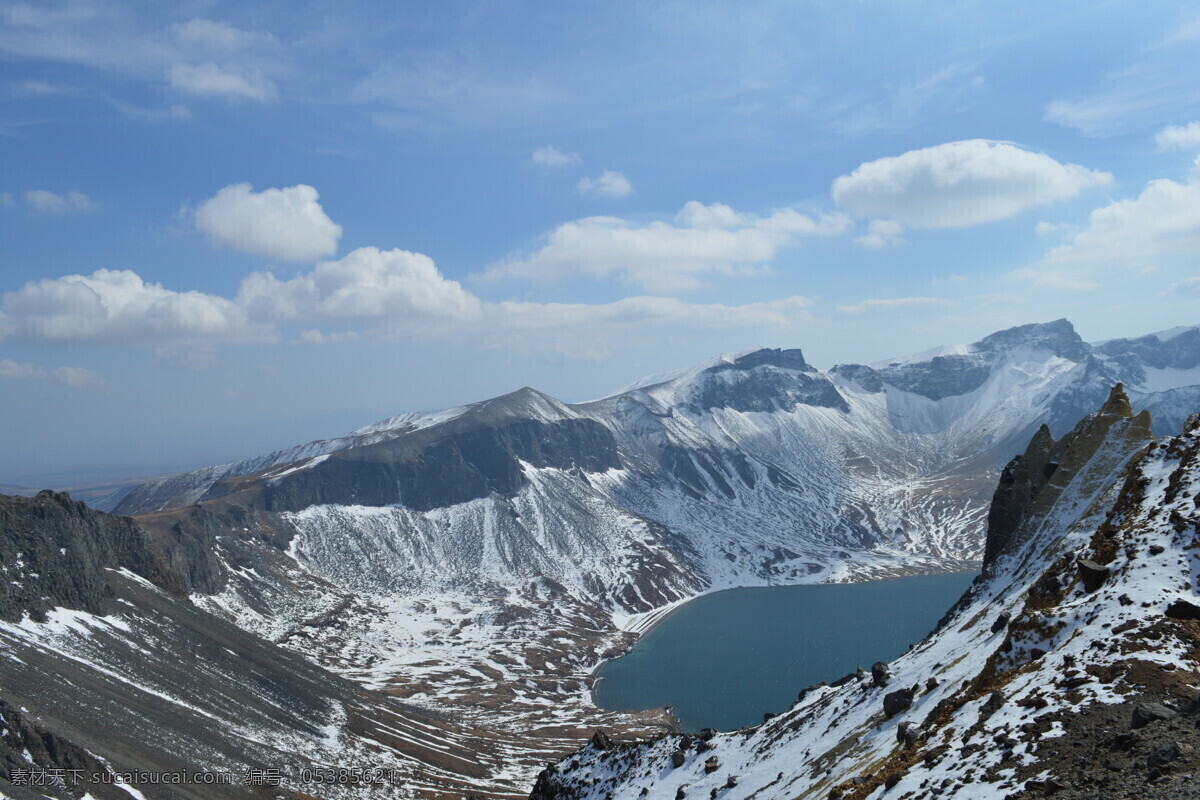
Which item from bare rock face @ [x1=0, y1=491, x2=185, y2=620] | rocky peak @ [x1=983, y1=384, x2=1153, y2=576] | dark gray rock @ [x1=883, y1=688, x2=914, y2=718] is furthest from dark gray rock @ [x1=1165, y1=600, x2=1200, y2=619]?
bare rock face @ [x1=0, y1=491, x2=185, y2=620]

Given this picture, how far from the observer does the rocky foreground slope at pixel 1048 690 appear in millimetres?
23125

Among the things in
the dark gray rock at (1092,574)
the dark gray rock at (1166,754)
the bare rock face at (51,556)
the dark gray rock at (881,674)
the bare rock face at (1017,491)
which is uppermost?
the bare rock face at (51,556)

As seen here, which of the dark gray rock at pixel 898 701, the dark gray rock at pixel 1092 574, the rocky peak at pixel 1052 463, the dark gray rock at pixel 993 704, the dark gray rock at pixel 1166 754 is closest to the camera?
the dark gray rock at pixel 1166 754

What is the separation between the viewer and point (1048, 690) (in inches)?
1051

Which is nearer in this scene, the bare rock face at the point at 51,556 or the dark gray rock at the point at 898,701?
the dark gray rock at the point at 898,701

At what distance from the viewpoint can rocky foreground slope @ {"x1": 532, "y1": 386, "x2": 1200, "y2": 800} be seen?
23.1 meters

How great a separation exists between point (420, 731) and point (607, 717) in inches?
1912

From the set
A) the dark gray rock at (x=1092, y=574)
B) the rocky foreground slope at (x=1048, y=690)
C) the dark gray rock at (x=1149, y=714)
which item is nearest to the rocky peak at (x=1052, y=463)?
the rocky foreground slope at (x=1048, y=690)

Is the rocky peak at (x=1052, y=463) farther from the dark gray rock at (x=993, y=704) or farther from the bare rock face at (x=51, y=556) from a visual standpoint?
the bare rock face at (x=51, y=556)

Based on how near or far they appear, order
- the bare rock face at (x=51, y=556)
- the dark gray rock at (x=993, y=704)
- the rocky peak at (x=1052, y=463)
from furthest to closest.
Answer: the bare rock face at (x=51, y=556), the rocky peak at (x=1052, y=463), the dark gray rock at (x=993, y=704)

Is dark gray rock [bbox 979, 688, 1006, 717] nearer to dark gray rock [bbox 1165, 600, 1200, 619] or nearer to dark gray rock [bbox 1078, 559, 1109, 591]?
dark gray rock [bbox 1165, 600, 1200, 619]

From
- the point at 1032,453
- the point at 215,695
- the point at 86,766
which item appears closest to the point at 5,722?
the point at 86,766

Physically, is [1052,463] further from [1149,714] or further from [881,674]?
[1149,714]

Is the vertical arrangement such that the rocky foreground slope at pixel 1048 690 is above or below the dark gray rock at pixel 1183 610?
below
